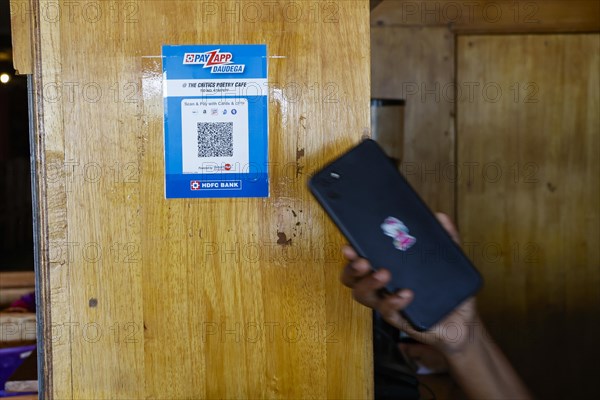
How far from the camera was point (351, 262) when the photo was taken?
986 mm

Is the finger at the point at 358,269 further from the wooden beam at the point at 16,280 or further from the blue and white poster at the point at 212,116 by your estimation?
the wooden beam at the point at 16,280

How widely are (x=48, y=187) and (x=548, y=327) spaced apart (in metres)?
3.20

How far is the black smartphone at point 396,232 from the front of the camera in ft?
3.22

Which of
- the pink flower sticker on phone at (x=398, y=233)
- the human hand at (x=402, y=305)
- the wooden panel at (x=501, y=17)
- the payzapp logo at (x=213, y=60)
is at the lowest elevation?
the human hand at (x=402, y=305)

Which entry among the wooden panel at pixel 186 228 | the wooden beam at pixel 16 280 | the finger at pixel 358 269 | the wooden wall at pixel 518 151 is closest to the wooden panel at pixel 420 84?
the wooden wall at pixel 518 151

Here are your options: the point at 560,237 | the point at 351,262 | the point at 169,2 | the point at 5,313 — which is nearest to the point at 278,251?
the point at 351,262

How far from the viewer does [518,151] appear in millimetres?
3520

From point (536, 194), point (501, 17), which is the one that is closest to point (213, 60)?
point (501, 17)

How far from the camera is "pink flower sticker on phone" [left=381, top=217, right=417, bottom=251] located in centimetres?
100

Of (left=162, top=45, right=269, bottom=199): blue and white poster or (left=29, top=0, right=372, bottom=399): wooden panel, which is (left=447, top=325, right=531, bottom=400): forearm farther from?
(left=162, top=45, right=269, bottom=199): blue and white poster

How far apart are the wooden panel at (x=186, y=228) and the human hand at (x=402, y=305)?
0.73 feet

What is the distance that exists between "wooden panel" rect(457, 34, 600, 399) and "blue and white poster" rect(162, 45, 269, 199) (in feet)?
8.15

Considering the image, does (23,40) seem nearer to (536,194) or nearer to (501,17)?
(501,17)

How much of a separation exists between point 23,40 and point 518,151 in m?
2.93
